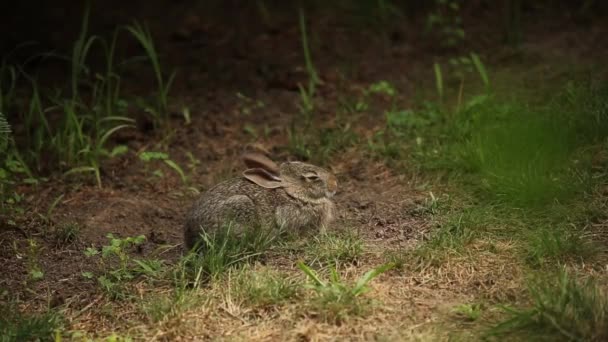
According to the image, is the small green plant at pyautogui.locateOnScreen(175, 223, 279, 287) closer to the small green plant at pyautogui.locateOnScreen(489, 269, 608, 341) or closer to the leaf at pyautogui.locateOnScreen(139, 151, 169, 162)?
the leaf at pyautogui.locateOnScreen(139, 151, 169, 162)

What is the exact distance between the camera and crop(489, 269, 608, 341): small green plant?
387 centimetres

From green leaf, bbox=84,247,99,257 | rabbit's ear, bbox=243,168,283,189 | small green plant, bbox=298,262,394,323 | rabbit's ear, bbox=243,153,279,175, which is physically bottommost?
green leaf, bbox=84,247,99,257

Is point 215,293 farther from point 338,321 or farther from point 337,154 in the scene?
point 337,154

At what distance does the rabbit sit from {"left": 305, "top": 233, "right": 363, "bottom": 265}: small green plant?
34 centimetres

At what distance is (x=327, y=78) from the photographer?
7.68 m

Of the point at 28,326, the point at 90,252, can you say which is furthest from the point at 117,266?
the point at 28,326

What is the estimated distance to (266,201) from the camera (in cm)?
533

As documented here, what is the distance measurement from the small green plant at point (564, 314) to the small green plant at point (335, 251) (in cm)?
110

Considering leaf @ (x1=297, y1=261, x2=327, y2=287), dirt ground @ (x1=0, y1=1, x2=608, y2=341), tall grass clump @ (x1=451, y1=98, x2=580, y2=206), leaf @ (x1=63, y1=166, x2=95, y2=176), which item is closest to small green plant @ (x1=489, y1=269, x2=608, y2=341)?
dirt ground @ (x1=0, y1=1, x2=608, y2=341)

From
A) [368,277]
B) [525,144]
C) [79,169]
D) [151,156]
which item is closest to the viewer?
[368,277]

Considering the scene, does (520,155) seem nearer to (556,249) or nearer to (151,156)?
(556,249)

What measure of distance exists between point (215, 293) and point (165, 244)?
1036 millimetres

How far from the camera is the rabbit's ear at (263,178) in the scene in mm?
5375

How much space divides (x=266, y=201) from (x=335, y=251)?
640 millimetres
